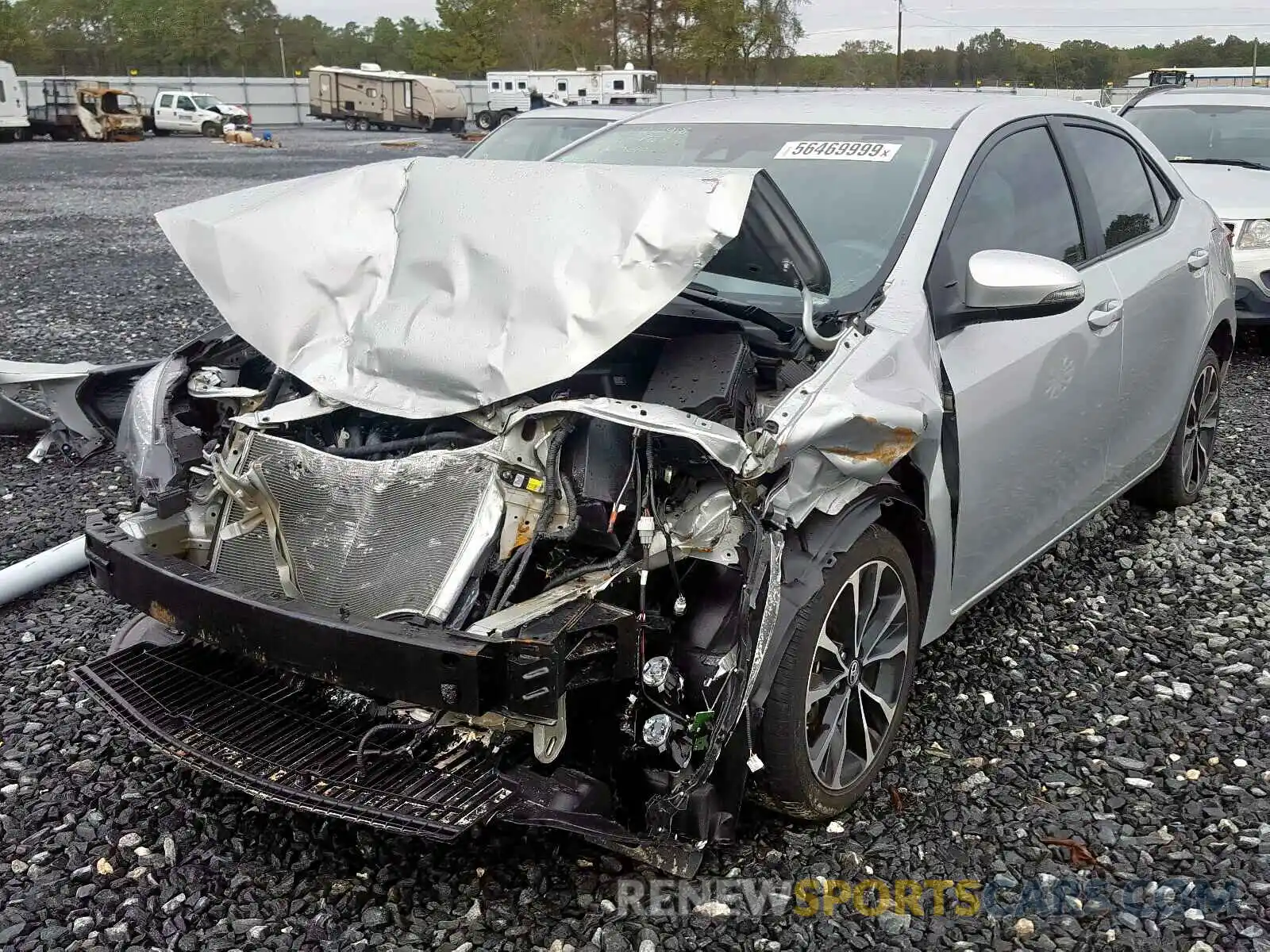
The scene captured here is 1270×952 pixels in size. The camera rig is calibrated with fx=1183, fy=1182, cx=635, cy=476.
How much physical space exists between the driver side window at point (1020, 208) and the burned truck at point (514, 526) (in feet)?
2.19

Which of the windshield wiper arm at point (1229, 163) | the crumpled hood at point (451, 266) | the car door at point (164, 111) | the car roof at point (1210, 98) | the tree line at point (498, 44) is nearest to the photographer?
the crumpled hood at point (451, 266)

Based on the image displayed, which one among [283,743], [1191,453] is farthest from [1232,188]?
[283,743]

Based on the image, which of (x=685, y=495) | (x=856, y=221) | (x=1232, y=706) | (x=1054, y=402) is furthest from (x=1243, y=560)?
(x=685, y=495)

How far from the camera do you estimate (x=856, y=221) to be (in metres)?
3.59

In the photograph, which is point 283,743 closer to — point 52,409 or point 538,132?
point 52,409

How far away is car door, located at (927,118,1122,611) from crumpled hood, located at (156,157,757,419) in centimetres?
88

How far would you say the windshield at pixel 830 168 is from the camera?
348cm

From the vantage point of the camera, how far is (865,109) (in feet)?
13.4

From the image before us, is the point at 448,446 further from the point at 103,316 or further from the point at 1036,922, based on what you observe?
the point at 103,316

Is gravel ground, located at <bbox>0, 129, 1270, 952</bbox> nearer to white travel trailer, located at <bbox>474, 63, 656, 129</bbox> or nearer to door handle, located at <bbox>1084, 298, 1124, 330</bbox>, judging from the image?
door handle, located at <bbox>1084, 298, 1124, 330</bbox>

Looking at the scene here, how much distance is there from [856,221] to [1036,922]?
2.01m

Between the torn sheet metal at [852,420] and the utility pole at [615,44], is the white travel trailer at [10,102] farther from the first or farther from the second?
the utility pole at [615,44]

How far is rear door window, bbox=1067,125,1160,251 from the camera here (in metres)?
4.31

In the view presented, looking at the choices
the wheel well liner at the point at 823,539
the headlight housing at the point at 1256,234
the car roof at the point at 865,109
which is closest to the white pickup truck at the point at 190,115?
the headlight housing at the point at 1256,234
